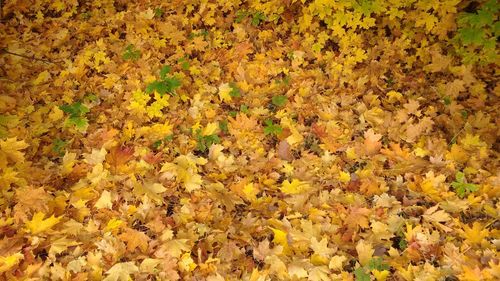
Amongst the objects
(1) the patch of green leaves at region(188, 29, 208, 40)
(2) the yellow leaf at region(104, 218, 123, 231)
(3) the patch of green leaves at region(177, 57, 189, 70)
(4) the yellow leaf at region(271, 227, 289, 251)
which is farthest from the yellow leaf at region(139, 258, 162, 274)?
(1) the patch of green leaves at region(188, 29, 208, 40)

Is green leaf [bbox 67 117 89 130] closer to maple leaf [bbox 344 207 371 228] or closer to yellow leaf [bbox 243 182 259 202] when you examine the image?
yellow leaf [bbox 243 182 259 202]

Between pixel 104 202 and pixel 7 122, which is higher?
pixel 7 122

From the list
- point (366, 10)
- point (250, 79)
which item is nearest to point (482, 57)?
point (366, 10)

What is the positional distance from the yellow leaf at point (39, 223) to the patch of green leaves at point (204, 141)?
53.8 inches

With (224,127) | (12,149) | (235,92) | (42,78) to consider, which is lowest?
(224,127)

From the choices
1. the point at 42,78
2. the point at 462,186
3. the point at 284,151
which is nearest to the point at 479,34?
the point at 462,186

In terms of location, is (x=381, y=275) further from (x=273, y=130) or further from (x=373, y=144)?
(x=273, y=130)

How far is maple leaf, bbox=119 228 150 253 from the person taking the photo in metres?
2.93

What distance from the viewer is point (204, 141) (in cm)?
388

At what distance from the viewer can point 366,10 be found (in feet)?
14.9

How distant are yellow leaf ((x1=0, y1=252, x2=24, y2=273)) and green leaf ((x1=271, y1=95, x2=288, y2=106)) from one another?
2.63 metres

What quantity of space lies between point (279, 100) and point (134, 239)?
6.85 ft

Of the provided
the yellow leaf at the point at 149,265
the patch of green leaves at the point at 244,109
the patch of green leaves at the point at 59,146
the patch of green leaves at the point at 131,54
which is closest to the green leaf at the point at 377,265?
the yellow leaf at the point at 149,265

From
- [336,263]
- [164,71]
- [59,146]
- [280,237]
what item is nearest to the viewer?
[336,263]
